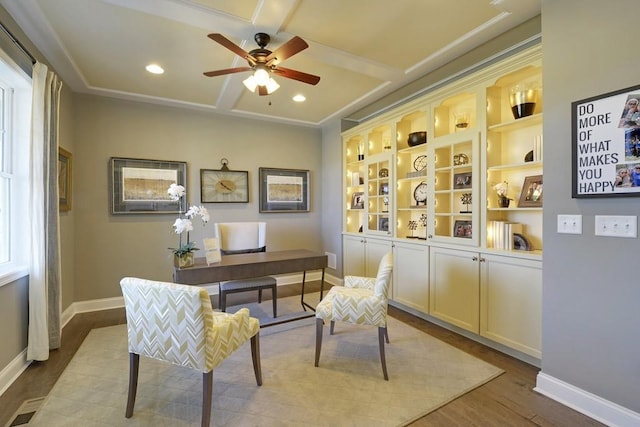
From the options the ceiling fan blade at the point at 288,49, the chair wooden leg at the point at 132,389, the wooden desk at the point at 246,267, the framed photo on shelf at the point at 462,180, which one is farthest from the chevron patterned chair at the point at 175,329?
the framed photo on shelf at the point at 462,180

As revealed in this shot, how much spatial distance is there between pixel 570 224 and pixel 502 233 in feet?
2.53

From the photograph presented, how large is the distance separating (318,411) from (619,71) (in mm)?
2682

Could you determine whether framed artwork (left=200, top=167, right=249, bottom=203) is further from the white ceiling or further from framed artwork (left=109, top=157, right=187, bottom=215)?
the white ceiling

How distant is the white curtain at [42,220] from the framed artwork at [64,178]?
60 cm

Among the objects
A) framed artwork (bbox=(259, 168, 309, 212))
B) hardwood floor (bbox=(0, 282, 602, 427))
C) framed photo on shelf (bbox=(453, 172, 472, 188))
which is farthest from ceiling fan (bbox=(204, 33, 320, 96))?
hardwood floor (bbox=(0, 282, 602, 427))

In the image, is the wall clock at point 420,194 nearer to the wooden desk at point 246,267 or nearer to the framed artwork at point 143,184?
the wooden desk at point 246,267

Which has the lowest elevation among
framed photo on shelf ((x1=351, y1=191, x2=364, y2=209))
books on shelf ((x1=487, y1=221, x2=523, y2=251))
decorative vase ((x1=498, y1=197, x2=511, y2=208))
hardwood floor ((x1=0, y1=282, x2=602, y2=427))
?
hardwood floor ((x1=0, y1=282, x2=602, y2=427))

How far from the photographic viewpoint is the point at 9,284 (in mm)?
2156

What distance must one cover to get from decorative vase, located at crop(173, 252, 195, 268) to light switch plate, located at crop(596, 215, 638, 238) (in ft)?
9.73

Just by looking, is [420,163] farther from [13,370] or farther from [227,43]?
[13,370]

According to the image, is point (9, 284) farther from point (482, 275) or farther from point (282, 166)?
point (482, 275)

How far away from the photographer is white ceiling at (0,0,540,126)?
209 cm

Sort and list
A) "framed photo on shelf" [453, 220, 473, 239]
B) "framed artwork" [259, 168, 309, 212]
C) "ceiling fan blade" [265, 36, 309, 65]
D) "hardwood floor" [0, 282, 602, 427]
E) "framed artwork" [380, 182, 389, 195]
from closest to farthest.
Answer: "hardwood floor" [0, 282, 602, 427] < "ceiling fan blade" [265, 36, 309, 65] < "framed photo on shelf" [453, 220, 473, 239] < "framed artwork" [380, 182, 389, 195] < "framed artwork" [259, 168, 309, 212]

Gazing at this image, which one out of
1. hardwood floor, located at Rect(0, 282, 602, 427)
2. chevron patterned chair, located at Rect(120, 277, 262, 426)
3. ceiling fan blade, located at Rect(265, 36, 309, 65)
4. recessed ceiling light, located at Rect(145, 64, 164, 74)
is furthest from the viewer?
recessed ceiling light, located at Rect(145, 64, 164, 74)
